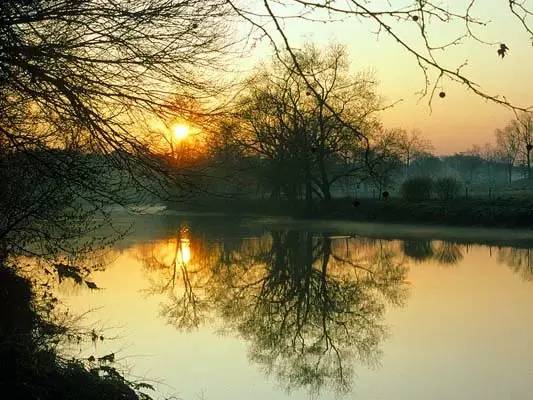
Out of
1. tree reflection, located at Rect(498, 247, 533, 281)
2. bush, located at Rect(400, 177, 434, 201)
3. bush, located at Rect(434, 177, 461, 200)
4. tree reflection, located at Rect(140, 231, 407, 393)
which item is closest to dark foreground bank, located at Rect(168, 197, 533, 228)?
bush, located at Rect(400, 177, 434, 201)

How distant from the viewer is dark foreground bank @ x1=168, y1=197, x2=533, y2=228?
24.0 metres

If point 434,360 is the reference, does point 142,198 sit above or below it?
above

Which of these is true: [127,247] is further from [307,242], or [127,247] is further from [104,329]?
[104,329]

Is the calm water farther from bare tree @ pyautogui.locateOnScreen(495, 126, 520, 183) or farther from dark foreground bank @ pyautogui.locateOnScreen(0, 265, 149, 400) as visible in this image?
bare tree @ pyautogui.locateOnScreen(495, 126, 520, 183)

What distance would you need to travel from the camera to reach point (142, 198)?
19.8 feet

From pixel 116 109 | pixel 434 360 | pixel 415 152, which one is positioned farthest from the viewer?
pixel 415 152

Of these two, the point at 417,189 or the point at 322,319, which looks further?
the point at 417,189

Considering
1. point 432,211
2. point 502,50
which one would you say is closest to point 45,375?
point 502,50

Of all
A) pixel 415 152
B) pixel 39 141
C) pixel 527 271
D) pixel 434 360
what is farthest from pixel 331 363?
pixel 415 152

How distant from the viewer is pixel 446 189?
27.7m

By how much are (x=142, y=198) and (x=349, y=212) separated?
24.1 m

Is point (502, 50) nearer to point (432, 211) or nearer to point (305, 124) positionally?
point (305, 124)

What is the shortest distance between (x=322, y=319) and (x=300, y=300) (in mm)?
1642

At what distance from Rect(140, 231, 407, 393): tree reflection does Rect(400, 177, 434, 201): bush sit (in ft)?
29.1
